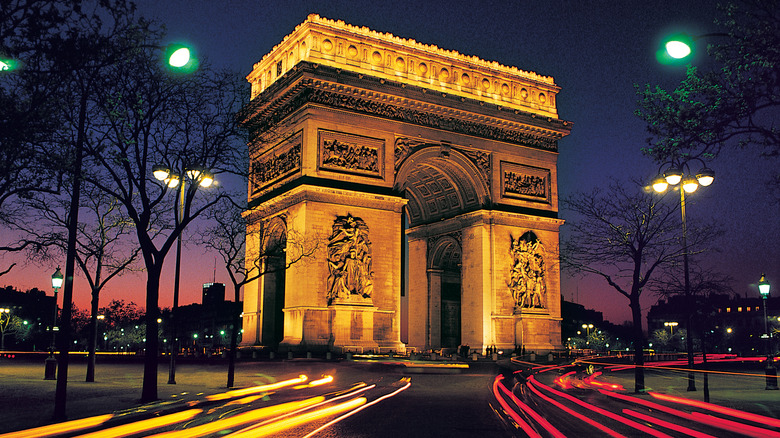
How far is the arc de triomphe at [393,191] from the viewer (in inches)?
1465

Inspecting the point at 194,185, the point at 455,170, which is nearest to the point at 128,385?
the point at 194,185

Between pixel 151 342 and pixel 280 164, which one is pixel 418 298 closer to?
pixel 280 164

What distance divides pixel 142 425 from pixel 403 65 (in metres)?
32.4

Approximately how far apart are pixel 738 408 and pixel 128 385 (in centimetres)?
1605

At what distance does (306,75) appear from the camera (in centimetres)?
3741

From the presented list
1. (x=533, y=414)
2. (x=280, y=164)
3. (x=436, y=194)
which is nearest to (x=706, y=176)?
(x=533, y=414)

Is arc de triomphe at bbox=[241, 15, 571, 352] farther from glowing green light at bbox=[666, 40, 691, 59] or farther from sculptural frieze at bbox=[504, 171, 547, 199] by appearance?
glowing green light at bbox=[666, 40, 691, 59]

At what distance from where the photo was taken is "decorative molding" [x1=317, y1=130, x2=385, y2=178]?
125 feet

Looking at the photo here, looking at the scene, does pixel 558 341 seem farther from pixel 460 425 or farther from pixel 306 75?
pixel 460 425

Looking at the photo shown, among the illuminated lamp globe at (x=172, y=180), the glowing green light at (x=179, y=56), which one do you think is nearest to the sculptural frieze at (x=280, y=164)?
the illuminated lamp globe at (x=172, y=180)

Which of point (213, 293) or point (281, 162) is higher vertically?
point (281, 162)

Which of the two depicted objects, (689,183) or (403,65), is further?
(403,65)

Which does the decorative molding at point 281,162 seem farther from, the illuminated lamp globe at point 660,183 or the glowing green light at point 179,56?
the glowing green light at point 179,56

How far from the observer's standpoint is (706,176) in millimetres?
19703
